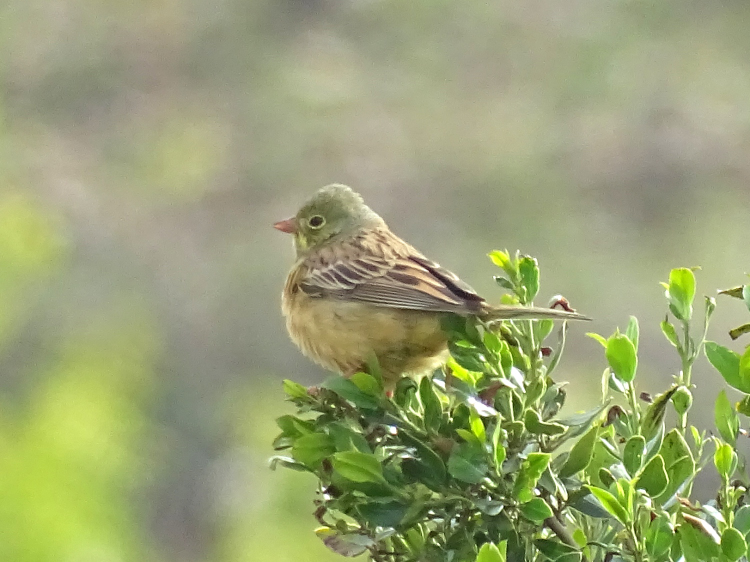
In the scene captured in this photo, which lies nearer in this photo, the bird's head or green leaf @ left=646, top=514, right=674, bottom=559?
green leaf @ left=646, top=514, right=674, bottom=559

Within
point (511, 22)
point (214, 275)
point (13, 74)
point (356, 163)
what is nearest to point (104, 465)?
point (214, 275)

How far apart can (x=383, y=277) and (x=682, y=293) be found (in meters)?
Answer: 0.63

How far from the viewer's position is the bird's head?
1784mm

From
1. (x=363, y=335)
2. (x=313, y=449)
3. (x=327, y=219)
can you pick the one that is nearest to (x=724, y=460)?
(x=313, y=449)

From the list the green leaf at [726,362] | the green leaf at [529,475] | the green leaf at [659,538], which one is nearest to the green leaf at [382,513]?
the green leaf at [529,475]

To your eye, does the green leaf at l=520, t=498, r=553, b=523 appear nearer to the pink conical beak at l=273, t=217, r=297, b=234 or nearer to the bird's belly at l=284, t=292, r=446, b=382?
the bird's belly at l=284, t=292, r=446, b=382

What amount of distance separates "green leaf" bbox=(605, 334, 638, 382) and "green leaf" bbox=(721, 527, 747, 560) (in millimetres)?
197

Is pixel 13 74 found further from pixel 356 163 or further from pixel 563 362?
pixel 563 362

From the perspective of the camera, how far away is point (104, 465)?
2.67 metres

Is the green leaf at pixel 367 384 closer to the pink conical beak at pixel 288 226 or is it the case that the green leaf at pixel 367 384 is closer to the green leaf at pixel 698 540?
the green leaf at pixel 698 540

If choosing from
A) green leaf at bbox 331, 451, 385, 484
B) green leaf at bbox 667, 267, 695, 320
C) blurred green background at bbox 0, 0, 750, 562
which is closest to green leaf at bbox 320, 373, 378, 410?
green leaf at bbox 331, 451, 385, 484

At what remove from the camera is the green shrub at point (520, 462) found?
764 mm

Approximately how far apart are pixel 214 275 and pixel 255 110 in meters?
0.63

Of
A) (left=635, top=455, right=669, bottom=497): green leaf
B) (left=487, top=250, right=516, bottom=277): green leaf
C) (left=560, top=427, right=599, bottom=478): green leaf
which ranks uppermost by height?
(left=487, top=250, right=516, bottom=277): green leaf
